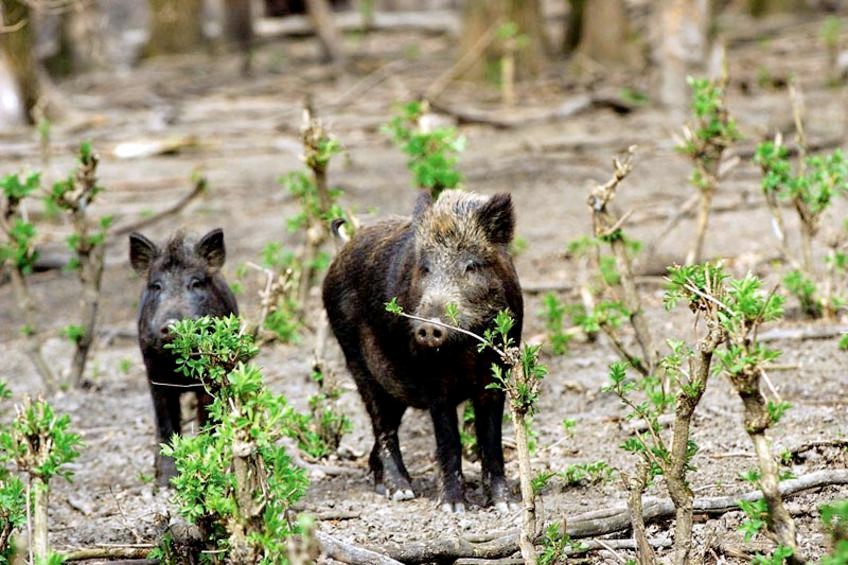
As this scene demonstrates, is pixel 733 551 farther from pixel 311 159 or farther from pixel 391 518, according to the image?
pixel 311 159

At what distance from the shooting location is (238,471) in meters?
4.42

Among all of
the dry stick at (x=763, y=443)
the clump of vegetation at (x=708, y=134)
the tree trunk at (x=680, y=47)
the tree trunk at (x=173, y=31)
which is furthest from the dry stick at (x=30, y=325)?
the tree trunk at (x=173, y=31)

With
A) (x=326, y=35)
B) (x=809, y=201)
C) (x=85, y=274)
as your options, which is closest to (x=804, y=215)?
(x=809, y=201)

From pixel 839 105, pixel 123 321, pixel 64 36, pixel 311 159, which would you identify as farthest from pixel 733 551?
pixel 64 36

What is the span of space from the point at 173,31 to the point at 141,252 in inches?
826

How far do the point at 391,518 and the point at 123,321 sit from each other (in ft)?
17.5

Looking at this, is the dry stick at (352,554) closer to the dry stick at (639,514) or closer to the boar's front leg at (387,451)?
the dry stick at (639,514)

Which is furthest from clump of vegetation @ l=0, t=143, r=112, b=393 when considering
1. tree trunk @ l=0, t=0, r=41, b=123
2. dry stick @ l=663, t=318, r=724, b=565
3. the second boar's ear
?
tree trunk @ l=0, t=0, r=41, b=123

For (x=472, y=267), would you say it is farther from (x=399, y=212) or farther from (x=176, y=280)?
(x=399, y=212)

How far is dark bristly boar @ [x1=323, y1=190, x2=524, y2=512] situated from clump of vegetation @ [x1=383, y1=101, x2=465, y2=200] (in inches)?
53.6

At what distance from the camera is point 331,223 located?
7297mm

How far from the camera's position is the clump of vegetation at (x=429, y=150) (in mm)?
7867

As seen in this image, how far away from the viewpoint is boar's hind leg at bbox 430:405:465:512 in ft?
19.7

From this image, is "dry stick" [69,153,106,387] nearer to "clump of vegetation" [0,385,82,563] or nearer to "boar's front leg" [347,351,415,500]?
"boar's front leg" [347,351,415,500]
